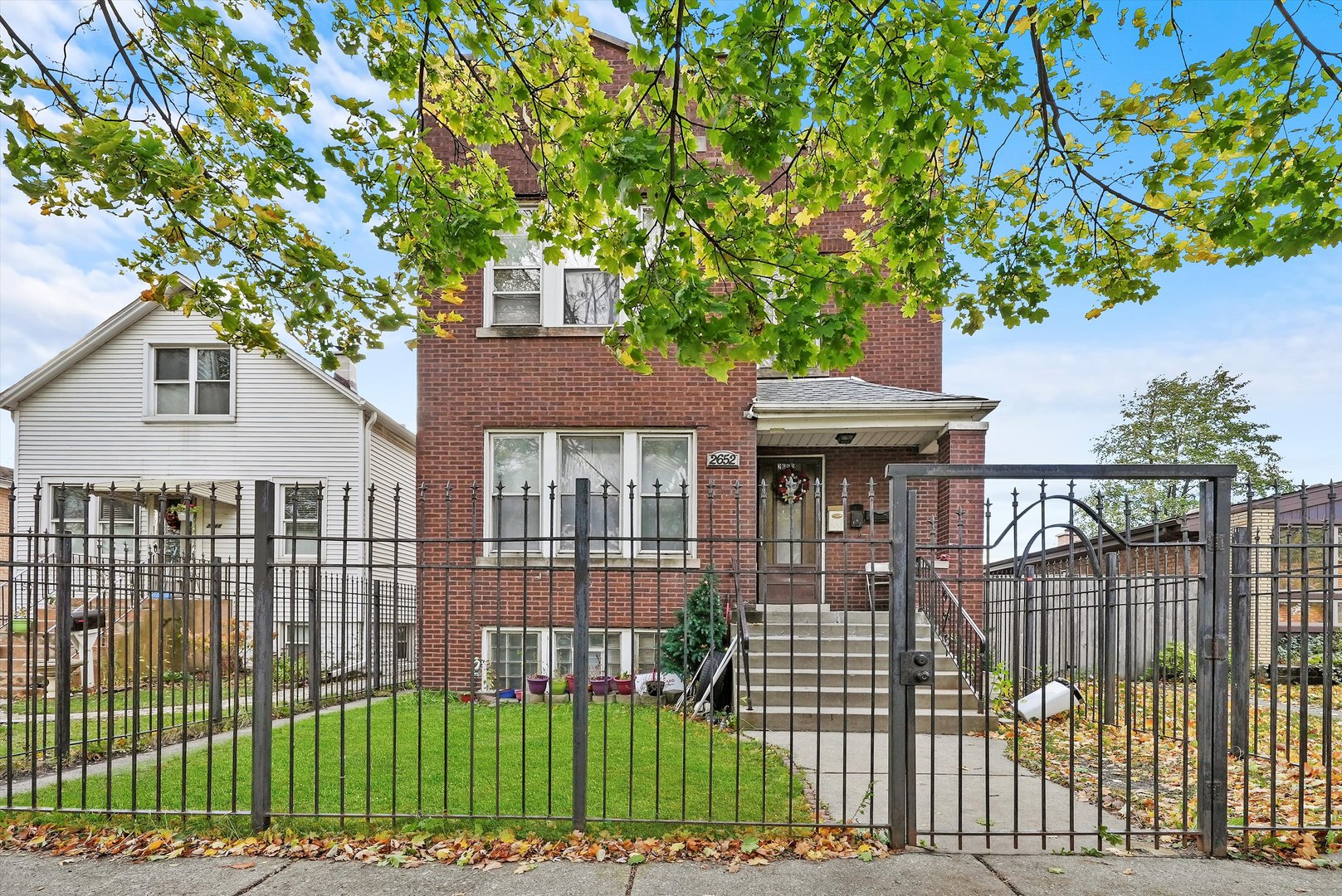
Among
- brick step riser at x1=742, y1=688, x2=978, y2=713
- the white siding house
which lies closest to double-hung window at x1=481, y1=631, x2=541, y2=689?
brick step riser at x1=742, y1=688, x2=978, y2=713

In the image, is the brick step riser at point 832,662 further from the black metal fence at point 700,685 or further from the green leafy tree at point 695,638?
the green leafy tree at point 695,638

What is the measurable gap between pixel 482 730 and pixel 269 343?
447 cm

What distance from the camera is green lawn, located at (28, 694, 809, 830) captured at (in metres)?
5.33

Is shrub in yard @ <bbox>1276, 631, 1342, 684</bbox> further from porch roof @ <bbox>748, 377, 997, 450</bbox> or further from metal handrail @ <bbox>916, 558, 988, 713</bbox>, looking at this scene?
porch roof @ <bbox>748, 377, 997, 450</bbox>

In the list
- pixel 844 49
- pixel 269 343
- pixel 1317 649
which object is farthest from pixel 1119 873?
pixel 1317 649

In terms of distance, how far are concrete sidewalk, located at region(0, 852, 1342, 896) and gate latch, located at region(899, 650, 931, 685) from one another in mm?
1043

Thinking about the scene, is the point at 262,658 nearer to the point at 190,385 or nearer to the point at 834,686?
the point at 834,686

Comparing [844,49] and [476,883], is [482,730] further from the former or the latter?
[844,49]

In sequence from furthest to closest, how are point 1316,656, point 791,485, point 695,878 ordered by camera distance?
point 1316,656, point 791,485, point 695,878

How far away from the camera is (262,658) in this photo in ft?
17.6

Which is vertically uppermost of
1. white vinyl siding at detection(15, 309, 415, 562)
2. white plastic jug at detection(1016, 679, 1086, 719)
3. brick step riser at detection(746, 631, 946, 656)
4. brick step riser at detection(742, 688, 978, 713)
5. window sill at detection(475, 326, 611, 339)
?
window sill at detection(475, 326, 611, 339)

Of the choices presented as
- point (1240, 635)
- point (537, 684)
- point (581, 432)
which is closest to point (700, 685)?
point (537, 684)

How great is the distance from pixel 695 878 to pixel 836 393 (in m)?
8.93

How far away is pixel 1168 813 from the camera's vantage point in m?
5.98
